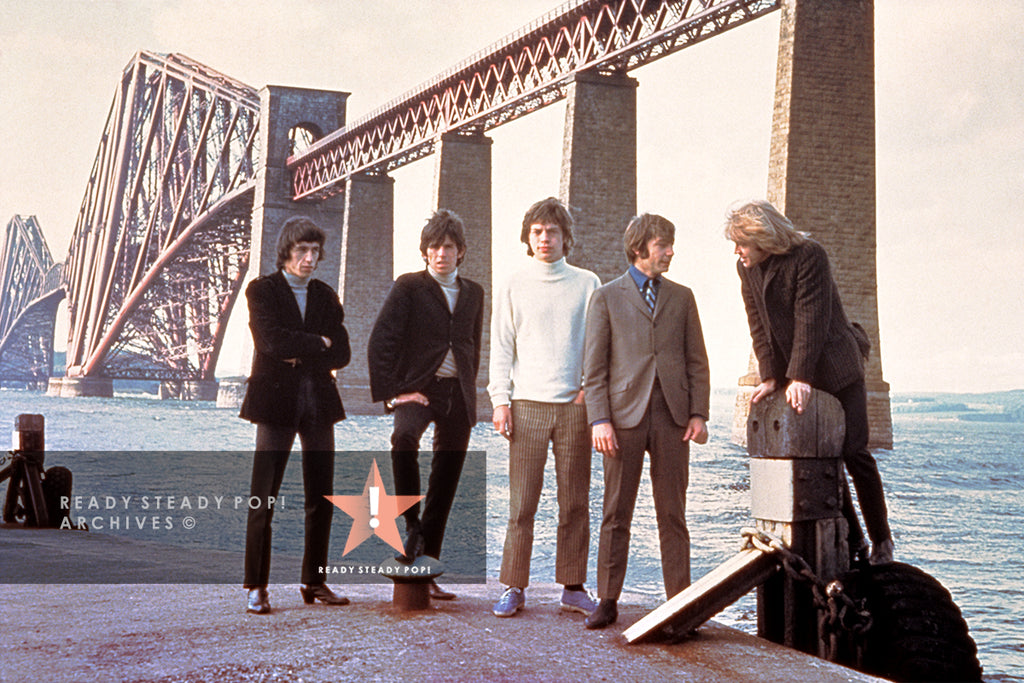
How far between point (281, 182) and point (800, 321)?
35075mm

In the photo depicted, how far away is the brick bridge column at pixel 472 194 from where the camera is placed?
2348 cm

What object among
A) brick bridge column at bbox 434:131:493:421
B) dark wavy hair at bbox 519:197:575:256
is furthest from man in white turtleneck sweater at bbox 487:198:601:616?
brick bridge column at bbox 434:131:493:421

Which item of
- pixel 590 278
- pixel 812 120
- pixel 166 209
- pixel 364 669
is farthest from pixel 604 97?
pixel 166 209

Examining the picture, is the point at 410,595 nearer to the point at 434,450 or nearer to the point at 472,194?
the point at 434,450

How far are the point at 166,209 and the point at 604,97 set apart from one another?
97.3 ft

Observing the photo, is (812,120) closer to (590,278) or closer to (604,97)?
(604,97)

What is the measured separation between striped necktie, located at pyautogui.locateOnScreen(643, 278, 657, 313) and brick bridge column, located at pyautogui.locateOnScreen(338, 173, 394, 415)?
78.4ft

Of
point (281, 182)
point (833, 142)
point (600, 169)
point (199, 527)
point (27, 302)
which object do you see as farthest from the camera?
point (27, 302)

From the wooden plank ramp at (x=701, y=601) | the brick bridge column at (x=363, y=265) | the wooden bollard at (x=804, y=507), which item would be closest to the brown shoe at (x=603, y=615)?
the wooden plank ramp at (x=701, y=601)

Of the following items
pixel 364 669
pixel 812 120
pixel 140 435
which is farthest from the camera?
pixel 140 435

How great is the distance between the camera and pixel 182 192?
40.1 metres

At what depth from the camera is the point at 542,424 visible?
367 cm

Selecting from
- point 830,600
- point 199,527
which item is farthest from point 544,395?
point 199,527

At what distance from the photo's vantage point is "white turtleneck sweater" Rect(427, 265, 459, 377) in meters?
3.78
